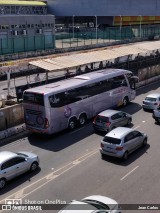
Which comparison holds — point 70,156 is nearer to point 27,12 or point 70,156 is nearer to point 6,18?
point 6,18

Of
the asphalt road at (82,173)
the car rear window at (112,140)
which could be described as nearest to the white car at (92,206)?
the asphalt road at (82,173)

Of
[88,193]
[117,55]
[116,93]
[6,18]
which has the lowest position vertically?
[88,193]

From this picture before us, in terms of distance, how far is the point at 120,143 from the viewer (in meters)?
19.8

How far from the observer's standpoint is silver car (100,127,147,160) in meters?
19.7

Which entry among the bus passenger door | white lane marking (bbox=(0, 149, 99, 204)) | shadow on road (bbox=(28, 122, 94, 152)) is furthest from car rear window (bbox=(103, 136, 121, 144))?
the bus passenger door

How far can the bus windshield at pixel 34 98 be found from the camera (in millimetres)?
23172

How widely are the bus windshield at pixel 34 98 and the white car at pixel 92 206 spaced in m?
10.6

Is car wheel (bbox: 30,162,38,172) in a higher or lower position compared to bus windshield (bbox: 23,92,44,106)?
lower

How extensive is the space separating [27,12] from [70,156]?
77701 mm

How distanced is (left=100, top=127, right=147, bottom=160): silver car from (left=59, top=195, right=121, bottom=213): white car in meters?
6.20

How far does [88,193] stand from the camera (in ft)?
53.6

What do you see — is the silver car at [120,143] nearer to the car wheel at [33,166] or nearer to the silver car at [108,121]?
the silver car at [108,121]

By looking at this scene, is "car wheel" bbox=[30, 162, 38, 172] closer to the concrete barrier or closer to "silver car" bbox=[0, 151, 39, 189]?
"silver car" bbox=[0, 151, 39, 189]

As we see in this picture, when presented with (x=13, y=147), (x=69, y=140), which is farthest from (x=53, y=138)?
(x=13, y=147)
